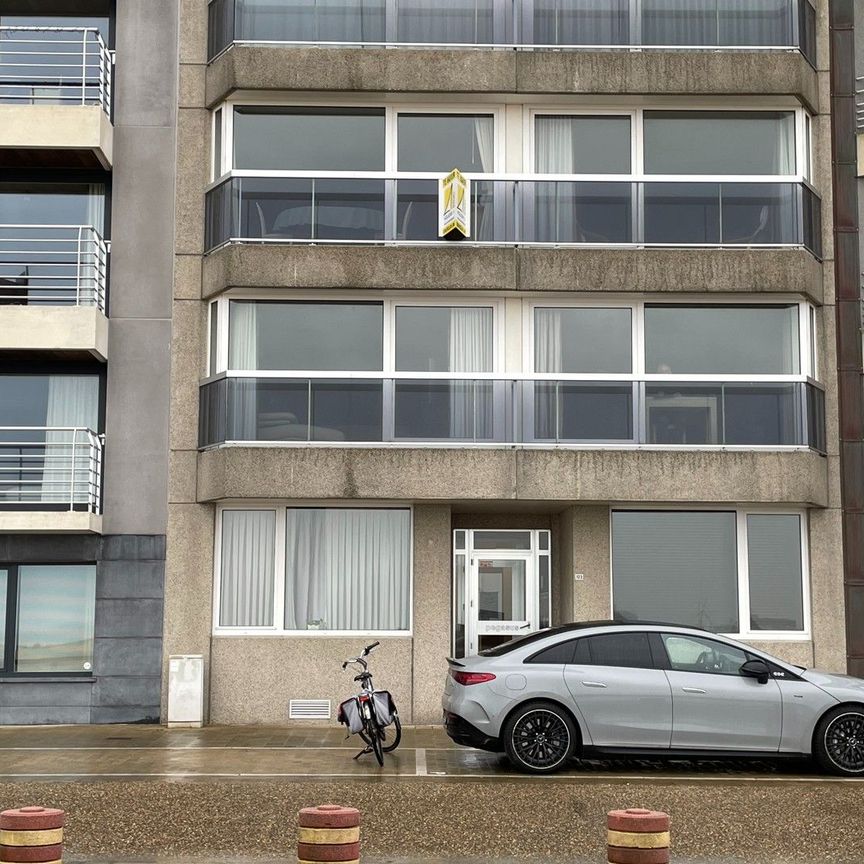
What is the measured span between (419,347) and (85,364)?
495cm

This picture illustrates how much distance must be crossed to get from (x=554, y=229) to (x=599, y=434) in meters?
3.02

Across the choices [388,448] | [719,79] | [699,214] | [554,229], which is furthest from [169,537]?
[719,79]

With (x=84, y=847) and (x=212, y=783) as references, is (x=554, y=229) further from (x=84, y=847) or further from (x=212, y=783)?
(x=84, y=847)

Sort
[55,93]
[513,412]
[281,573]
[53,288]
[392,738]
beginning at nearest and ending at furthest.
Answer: [392,738] < [513,412] < [281,573] < [53,288] < [55,93]

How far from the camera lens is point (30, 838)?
809cm

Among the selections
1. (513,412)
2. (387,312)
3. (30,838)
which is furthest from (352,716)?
(30,838)

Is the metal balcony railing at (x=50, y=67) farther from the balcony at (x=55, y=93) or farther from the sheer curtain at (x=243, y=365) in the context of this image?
the sheer curtain at (x=243, y=365)

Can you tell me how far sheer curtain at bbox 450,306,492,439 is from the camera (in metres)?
18.6

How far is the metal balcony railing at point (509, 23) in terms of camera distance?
19.4 m

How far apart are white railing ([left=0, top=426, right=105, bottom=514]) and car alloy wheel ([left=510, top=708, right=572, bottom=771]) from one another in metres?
7.66

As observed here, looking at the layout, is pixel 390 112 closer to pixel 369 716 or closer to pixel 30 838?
pixel 369 716

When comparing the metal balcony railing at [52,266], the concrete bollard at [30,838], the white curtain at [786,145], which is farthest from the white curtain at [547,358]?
the concrete bollard at [30,838]

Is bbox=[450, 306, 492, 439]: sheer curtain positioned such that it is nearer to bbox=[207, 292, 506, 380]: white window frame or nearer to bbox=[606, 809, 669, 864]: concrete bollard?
bbox=[207, 292, 506, 380]: white window frame

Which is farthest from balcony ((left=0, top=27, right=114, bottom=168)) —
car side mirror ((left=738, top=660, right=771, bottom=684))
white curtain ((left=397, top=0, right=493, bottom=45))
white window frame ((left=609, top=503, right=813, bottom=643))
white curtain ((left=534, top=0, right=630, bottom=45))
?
car side mirror ((left=738, top=660, right=771, bottom=684))
